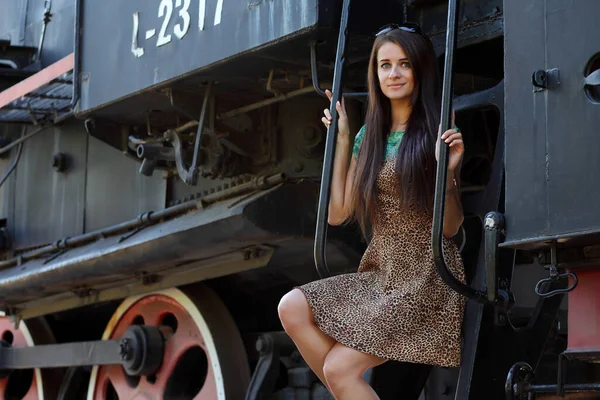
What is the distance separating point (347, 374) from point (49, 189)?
443 centimetres

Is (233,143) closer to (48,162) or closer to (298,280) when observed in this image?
(298,280)

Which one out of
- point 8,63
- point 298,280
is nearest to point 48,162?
point 8,63

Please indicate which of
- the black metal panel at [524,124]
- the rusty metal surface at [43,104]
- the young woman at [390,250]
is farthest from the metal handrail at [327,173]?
the rusty metal surface at [43,104]

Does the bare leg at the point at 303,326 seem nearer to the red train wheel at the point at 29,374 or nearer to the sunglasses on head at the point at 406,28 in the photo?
the sunglasses on head at the point at 406,28

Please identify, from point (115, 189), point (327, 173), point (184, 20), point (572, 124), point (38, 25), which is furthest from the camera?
point (38, 25)

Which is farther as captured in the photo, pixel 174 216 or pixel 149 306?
pixel 149 306

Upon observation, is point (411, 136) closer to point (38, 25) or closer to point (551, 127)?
point (551, 127)

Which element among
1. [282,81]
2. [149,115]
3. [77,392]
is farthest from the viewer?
[77,392]

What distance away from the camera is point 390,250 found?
306 cm

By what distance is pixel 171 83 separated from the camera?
14.5 feet

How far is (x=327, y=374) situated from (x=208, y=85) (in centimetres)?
186

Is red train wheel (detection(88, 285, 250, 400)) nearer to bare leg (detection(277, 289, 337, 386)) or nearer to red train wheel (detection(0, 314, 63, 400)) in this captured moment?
red train wheel (detection(0, 314, 63, 400))

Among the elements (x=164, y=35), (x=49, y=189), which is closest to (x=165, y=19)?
(x=164, y=35)

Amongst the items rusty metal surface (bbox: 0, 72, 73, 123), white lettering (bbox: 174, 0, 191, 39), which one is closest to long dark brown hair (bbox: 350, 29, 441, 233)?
white lettering (bbox: 174, 0, 191, 39)
